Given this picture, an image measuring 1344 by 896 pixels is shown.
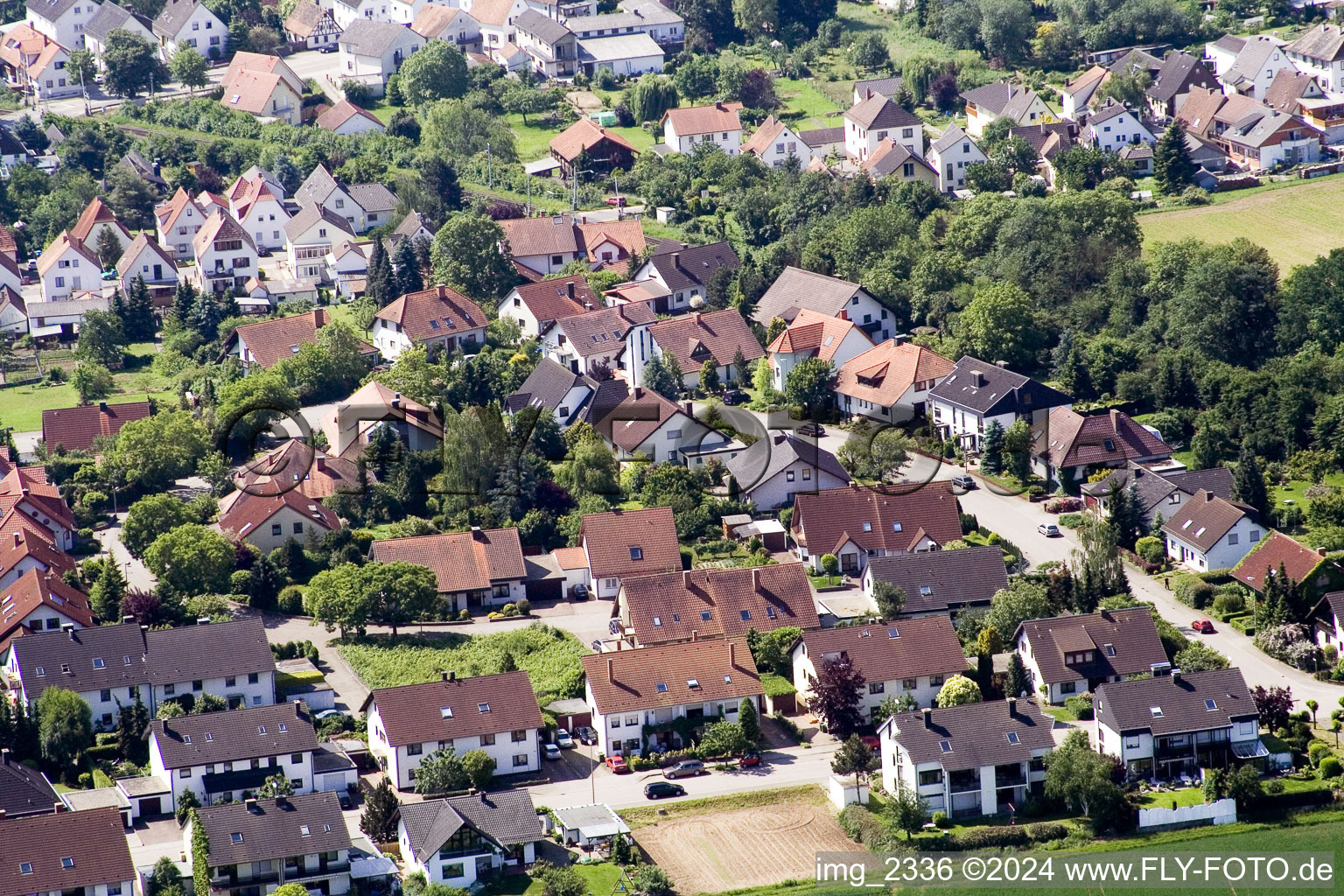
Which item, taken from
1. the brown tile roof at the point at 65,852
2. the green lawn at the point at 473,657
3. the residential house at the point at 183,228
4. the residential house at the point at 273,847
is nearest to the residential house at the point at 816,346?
the green lawn at the point at 473,657

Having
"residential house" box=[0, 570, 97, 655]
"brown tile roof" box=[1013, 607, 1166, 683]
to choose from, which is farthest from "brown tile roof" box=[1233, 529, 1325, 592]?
"residential house" box=[0, 570, 97, 655]

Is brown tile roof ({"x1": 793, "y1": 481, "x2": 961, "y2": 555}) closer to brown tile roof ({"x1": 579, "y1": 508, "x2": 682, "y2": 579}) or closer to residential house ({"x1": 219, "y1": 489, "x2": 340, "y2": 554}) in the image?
brown tile roof ({"x1": 579, "y1": 508, "x2": 682, "y2": 579})

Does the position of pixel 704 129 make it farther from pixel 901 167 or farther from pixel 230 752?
pixel 230 752

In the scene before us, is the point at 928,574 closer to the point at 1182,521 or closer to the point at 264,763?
the point at 1182,521

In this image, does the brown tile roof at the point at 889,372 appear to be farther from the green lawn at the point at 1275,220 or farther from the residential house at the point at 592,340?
the green lawn at the point at 1275,220

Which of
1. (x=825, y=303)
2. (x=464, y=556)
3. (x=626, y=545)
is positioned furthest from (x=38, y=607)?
(x=825, y=303)

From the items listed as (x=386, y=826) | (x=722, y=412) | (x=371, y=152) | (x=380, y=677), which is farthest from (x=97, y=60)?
(x=386, y=826)
